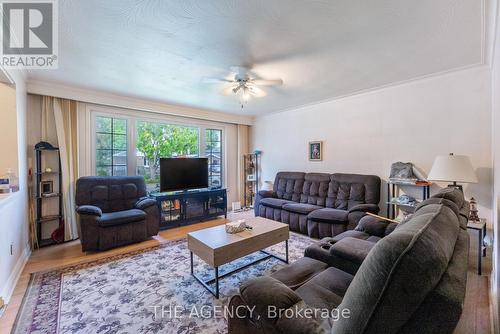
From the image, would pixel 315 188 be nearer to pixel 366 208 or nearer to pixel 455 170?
pixel 366 208

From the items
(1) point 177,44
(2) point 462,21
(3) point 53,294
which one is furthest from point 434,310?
(3) point 53,294

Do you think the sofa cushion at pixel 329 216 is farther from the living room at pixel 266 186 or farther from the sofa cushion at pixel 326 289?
the sofa cushion at pixel 326 289

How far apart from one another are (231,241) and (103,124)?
3.45 meters

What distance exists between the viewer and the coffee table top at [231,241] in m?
2.12

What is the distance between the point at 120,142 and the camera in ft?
13.8

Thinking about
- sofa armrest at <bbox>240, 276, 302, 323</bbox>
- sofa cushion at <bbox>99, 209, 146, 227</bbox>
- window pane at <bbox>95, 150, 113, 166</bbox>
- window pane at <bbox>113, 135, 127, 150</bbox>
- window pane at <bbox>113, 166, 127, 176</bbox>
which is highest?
window pane at <bbox>113, 135, 127, 150</bbox>

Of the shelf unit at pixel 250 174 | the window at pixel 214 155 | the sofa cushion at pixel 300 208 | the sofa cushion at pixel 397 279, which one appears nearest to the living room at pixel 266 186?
the sofa cushion at pixel 397 279

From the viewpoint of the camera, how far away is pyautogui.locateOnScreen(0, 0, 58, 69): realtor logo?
1.74 meters

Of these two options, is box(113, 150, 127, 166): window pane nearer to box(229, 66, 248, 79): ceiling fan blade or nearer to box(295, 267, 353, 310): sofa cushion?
box(229, 66, 248, 79): ceiling fan blade

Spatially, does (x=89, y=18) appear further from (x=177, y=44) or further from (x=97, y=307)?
(x=97, y=307)

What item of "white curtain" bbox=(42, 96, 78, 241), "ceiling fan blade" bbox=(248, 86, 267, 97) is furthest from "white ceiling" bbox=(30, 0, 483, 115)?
"white curtain" bbox=(42, 96, 78, 241)

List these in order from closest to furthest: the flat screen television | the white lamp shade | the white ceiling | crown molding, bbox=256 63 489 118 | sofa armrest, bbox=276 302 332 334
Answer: sofa armrest, bbox=276 302 332 334
the white ceiling
the white lamp shade
crown molding, bbox=256 63 489 118
the flat screen television

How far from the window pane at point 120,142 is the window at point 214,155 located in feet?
5.98

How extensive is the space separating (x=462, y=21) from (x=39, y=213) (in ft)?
→ 18.6
